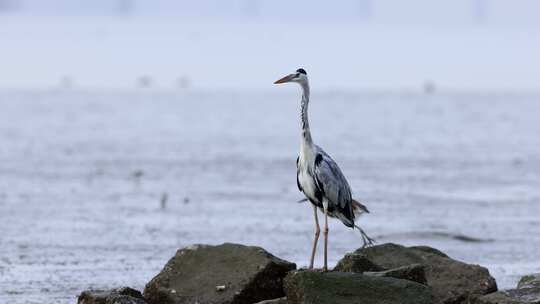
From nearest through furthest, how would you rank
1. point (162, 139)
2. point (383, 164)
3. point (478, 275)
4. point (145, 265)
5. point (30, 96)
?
point (478, 275) → point (145, 265) → point (383, 164) → point (162, 139) → point (30, 96)

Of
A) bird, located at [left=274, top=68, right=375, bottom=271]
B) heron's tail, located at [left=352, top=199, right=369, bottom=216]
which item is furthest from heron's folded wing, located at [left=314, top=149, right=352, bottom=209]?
heron's tail, located at [left=352, top=199, right=369, bottom=216]

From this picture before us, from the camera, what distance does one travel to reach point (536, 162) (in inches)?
802

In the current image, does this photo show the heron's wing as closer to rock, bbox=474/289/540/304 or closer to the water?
rock, bbox=474/289/540/304

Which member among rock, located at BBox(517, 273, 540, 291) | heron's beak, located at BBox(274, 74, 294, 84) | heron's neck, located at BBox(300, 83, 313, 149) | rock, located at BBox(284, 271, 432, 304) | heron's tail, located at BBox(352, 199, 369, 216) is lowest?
rock, located at BBox(517, 273, 540, 291)

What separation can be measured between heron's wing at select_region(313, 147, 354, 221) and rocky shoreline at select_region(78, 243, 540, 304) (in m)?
0.39

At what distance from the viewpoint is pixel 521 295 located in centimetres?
803

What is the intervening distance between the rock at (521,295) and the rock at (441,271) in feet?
0.65

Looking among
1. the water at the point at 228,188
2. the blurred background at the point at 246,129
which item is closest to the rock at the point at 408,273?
the water at the point at 228,188

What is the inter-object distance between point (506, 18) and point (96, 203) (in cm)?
5177

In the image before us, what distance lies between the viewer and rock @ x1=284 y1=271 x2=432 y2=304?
25.0ft

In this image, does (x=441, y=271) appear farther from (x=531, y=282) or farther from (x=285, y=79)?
(x=285, y=79)

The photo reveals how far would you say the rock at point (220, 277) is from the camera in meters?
8.22

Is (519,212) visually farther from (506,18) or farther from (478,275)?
(506,18)

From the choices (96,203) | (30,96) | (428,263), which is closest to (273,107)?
(30,96)
